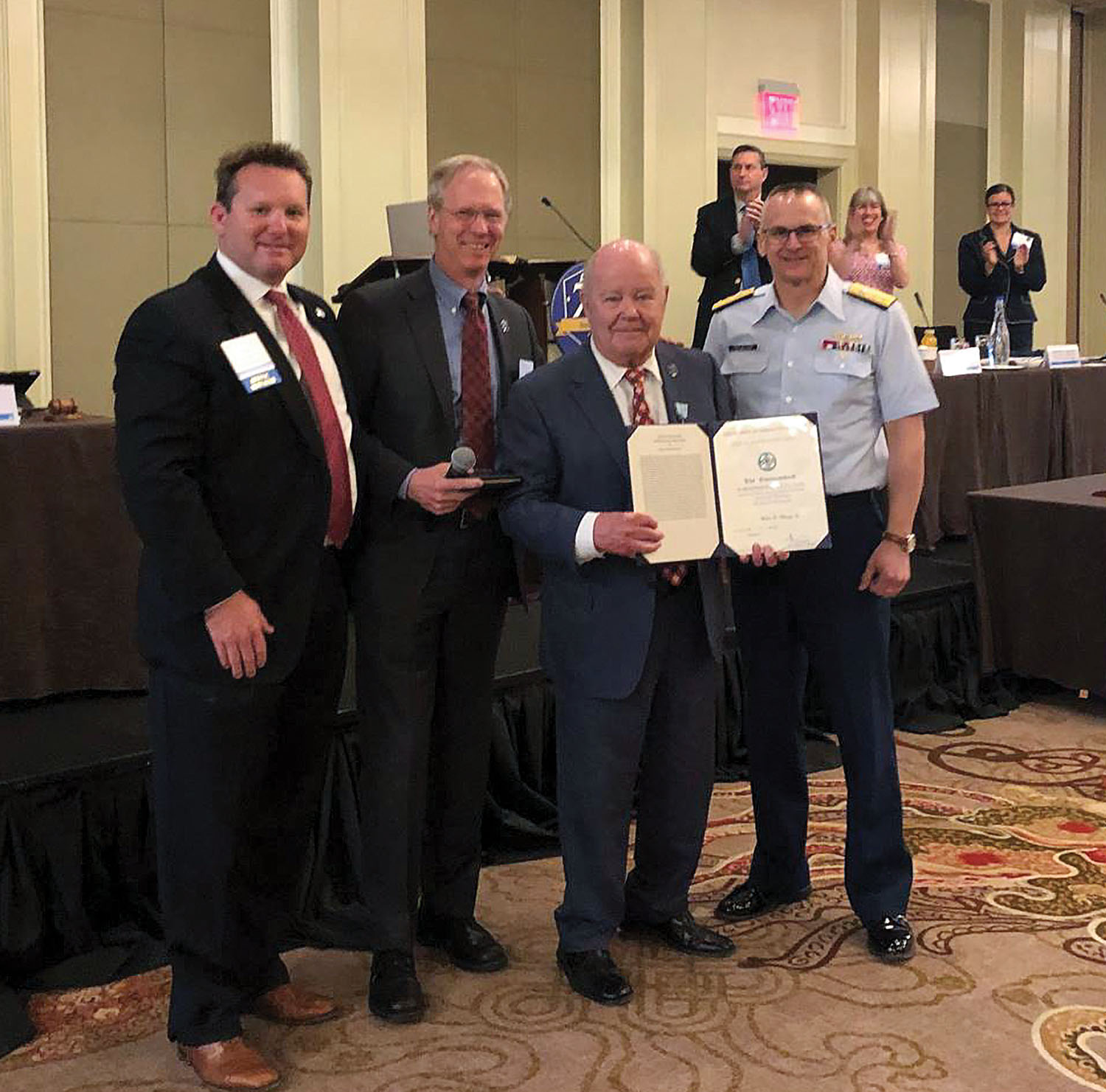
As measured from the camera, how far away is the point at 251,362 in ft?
7.17

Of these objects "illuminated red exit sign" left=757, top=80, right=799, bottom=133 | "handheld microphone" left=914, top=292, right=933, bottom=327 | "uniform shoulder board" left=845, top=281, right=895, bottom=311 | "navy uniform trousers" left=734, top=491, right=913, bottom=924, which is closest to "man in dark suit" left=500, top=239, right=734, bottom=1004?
"navy uniform trousers" left=734, top=491, right=913, bottom=924

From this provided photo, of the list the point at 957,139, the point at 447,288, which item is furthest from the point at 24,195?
the point at 957,139

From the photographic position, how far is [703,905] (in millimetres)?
3088

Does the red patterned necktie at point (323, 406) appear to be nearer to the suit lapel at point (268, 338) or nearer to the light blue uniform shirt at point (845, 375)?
the suit lapel at point (268, 338)

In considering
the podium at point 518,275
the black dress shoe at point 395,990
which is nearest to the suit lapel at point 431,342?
the black dress shoe at point 395,990

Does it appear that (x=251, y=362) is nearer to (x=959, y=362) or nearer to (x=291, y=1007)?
(x=291, y=1007)

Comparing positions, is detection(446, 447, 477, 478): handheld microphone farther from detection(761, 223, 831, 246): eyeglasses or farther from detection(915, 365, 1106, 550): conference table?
detection(915, 365, 1106, 550): conference table

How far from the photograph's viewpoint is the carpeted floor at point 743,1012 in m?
2.31

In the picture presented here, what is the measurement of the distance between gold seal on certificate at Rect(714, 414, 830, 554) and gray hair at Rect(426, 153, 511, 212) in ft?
2.03

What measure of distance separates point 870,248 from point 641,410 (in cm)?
374

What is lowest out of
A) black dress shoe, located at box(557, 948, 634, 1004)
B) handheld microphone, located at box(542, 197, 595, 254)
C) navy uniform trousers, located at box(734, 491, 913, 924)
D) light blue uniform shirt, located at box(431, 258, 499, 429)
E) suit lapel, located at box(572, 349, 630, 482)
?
black dress shoe, located at box(557, 948, 634, 1004)

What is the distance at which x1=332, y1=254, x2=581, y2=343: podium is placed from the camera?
4.71 m

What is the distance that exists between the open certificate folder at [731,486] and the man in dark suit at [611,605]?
70 mm

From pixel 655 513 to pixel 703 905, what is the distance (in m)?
1.08
